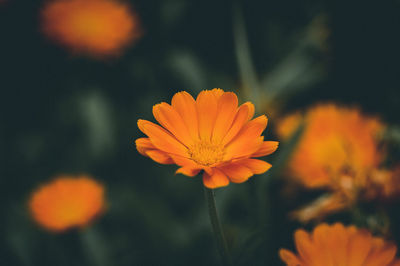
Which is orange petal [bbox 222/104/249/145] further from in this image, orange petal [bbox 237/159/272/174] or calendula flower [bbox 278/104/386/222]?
calendula flower [bbox 278/104/386/222]

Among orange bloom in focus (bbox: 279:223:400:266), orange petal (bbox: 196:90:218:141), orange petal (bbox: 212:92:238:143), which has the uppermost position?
orange petal (bbox: 196:90:218:141)

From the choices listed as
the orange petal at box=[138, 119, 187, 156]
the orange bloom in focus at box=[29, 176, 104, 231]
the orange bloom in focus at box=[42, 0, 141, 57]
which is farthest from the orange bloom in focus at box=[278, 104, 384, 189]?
the orange bloom in focus at box=[42, 0, 141, 57]

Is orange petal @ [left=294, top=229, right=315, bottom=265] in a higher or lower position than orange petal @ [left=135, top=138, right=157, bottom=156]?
lower

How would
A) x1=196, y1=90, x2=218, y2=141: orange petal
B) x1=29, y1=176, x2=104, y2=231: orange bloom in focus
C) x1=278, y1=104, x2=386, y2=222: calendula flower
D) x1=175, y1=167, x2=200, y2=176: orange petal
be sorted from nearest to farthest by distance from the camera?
1. x1=175, y1=167, x2=200, y2=176: orange petal
2. x1=196, y1=90, x2=218, y2=141: orange petal
3. x1=278, y1=104, x2=386, y2=222: calendula flower
4. x1=29, y1=176, x2=104, y2=231: orange bloom in focus

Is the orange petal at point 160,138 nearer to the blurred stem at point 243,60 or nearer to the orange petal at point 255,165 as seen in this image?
the orange petal at point 255,165

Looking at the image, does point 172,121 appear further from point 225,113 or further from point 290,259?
point 290,259

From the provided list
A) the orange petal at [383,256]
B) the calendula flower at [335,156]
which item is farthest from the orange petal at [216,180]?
the calendula flower at [335,156]

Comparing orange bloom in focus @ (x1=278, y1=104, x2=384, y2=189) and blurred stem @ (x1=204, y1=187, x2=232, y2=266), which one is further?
orange bloom in focus @ (x1=278, y1=104, x2=384, y2=189)
